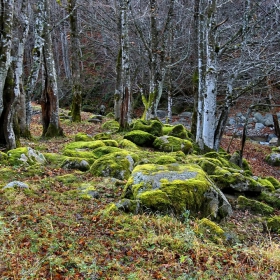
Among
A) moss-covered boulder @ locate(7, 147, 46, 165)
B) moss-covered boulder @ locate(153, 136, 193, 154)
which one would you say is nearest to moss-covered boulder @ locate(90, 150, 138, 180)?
moss-covered boulder @ locate(7, 147, 46, 165)

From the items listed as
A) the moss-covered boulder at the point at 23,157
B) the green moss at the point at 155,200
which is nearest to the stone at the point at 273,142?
the moss-covered boulder at the point at 23,157

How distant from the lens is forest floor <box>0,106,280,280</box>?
355cm

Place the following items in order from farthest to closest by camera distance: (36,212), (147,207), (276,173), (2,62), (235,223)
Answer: (276,173)
(2,62)
(235,223)
(147,207)
(36,212)

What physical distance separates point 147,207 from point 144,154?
151 inches

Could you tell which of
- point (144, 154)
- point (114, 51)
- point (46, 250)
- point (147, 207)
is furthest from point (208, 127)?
point (114, 51)

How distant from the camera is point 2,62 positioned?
7.22m

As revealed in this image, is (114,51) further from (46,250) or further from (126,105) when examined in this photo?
(46,250)

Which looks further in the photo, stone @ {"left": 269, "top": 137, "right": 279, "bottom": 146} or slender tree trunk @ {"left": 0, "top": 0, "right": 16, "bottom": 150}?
stone @ {"left": 269, "top": 137, "right": 279, "bottom": 146}

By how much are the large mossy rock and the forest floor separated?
23cm

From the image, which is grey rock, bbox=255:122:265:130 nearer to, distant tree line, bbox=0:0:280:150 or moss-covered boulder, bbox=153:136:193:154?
distant tree line, bbox=0:0:280:150

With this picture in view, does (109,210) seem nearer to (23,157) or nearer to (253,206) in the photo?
(23,157)

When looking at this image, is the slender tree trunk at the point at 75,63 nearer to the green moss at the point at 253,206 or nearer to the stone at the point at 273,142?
Answer: the green moss at the point at 253,206

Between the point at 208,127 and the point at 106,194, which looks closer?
the point at 106,194

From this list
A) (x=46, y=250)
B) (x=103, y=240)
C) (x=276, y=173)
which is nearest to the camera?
(x=46, y=250)
